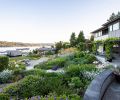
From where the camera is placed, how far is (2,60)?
16656 millimetres

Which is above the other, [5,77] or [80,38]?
[80,38]

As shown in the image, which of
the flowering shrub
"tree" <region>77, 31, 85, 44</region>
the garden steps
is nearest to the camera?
the garden steps

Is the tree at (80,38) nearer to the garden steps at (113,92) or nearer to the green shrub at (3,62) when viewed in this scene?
the green shrub at (3,62)

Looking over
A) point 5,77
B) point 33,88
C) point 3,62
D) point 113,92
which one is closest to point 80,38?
point 3,62

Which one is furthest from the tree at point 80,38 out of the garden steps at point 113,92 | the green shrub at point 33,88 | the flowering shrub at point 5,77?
the green shrub at point 33,88

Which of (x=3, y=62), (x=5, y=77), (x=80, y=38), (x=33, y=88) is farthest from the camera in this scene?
(x=80, y=38)

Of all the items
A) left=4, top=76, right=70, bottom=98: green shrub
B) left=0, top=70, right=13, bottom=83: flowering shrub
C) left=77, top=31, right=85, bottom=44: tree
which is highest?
left=77, top=31, right=85, bottom=44: tree

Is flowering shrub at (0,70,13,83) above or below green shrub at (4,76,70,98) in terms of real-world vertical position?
below

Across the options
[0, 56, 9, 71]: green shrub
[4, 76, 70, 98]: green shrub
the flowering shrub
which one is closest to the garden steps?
[4, 76, 70, 98]: green shrub

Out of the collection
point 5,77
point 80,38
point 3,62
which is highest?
point 80,38

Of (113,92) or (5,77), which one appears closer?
(113,92)

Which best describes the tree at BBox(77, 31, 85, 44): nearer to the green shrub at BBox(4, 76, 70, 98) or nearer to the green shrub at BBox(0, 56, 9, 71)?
the green shrub at BBox(0, 56, 9, 71)

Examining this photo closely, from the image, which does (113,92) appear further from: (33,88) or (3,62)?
(3,62)

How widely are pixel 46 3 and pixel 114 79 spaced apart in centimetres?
1655
